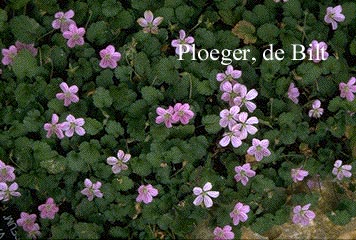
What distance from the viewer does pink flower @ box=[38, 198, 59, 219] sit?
2.44m

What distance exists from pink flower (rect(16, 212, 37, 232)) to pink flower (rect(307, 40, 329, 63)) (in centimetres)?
123

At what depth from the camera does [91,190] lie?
2.42 meters

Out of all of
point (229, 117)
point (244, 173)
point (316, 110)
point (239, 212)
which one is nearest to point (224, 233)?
point (239, 212)

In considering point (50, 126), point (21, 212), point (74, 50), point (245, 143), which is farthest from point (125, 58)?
point (21, 212)

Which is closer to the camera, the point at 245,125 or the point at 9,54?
the point at 245,125

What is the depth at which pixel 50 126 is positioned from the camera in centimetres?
236

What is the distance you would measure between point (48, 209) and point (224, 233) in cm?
67

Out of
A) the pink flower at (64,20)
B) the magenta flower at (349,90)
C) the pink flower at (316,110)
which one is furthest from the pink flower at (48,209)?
the magenta flower at (349,90)

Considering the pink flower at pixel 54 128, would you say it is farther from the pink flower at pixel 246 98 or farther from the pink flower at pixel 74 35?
the pink flower at pixel 246 98

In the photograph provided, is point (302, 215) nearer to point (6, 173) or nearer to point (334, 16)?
point (334, 16)

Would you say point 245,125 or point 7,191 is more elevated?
point 245,125

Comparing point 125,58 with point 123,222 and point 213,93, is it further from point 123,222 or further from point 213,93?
point 123,222

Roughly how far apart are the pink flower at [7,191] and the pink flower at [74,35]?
57cm

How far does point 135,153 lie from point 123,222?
0.94 feet
